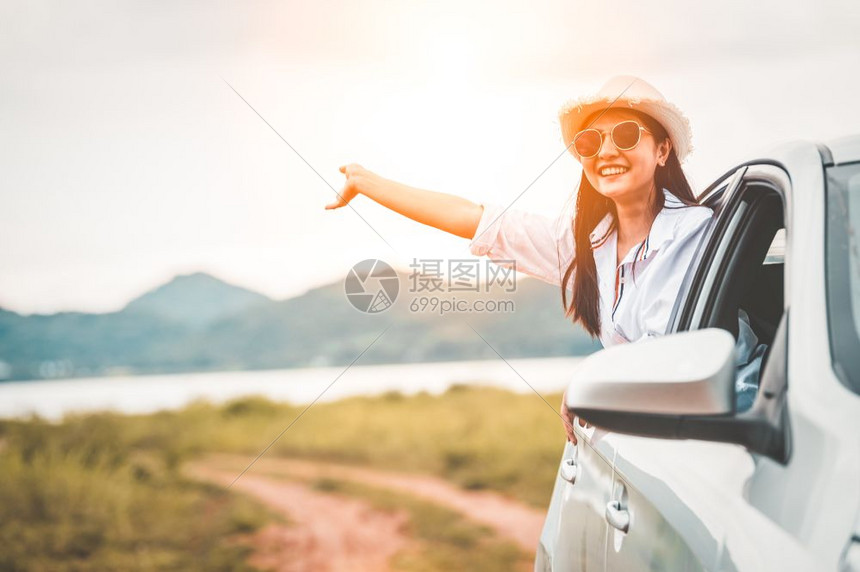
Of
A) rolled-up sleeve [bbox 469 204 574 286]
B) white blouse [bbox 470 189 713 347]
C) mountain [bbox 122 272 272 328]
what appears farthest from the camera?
mountain [bbox 122 272 272 328]

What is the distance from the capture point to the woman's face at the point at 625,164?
2264 mm

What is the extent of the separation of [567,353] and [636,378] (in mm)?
6912

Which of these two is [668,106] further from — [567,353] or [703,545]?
[567,353]

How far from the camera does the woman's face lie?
7.43 feet

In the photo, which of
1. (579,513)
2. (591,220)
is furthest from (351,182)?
(579,513)

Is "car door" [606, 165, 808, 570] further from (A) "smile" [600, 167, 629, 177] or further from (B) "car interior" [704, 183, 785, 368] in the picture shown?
(A) "smile" [600, 167, 629, 177]

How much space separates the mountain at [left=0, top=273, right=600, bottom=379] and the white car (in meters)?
6.05

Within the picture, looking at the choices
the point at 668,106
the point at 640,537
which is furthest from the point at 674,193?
the point at 640,537

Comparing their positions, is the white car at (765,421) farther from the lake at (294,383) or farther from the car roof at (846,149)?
the lake at (294,383)

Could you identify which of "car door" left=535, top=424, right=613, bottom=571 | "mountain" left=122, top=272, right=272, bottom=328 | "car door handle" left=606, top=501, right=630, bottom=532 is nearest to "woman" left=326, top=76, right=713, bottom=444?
"car door" left=535, top=424, right=613, bottom=571

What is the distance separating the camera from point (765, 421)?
34.1 inches

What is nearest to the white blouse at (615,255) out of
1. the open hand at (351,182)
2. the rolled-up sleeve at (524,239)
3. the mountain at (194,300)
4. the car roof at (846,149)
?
the rolled-up sleeve at (524,239)

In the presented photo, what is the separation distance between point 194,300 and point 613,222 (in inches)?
238

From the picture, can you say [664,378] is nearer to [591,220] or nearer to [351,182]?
[591,220]
